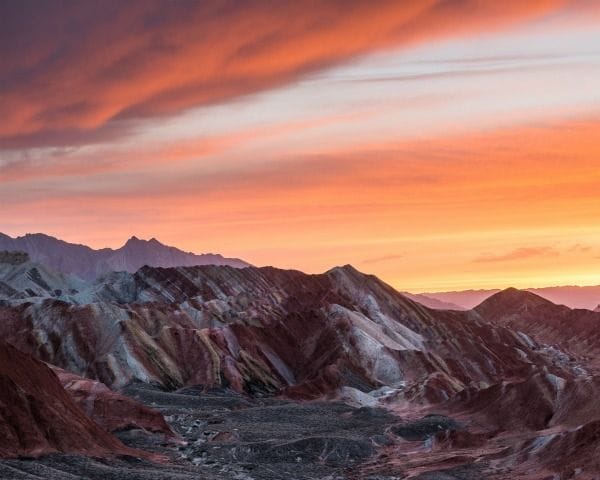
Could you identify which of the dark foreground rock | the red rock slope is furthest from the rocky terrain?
the red rock slope

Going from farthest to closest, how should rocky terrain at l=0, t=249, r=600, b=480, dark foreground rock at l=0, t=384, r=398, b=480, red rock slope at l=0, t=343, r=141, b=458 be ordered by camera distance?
rocky terrain at l=0, t=249, r=600, b=480 < red rock slope at l=0, t=343, r=141, b=458 < dark foreground rock at l=0, t=384, r=398, b=480

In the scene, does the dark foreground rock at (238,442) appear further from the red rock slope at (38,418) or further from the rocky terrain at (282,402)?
the red rock slope at (38,418)

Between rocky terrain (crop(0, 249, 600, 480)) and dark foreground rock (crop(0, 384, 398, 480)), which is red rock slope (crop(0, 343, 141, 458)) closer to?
rocky terrain (crop(0, 249, 600, 480))

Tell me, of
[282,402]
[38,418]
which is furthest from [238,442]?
[282,402]

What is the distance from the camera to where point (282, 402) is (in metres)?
153

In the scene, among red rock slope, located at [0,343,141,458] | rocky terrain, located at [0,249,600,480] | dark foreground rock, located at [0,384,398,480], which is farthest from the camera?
rocky terrain, located at [0,249,600,480]

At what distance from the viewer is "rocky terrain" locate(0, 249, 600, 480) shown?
90.2m

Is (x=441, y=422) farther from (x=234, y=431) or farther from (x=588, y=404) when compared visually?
(x=234, y=431)

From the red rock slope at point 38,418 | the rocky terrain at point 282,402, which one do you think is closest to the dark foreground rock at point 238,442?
the rocky terrain at point 282,402

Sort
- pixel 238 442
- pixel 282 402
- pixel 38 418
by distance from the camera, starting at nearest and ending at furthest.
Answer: pixel 38 418 → pixel 238 442 → pixel 282 402

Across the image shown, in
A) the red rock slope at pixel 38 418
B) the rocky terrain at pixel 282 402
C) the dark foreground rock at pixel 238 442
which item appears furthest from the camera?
the rocky terrain at pixel 282 402

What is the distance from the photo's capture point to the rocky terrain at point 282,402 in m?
90.2

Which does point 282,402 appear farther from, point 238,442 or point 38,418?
point 38,418

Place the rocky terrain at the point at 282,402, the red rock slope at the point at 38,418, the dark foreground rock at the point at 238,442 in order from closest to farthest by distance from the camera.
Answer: the dark foreground rock at the point at 238,442 → the red rock slope at the point at 38,418 → the rocky terrain at the point at 282,402
